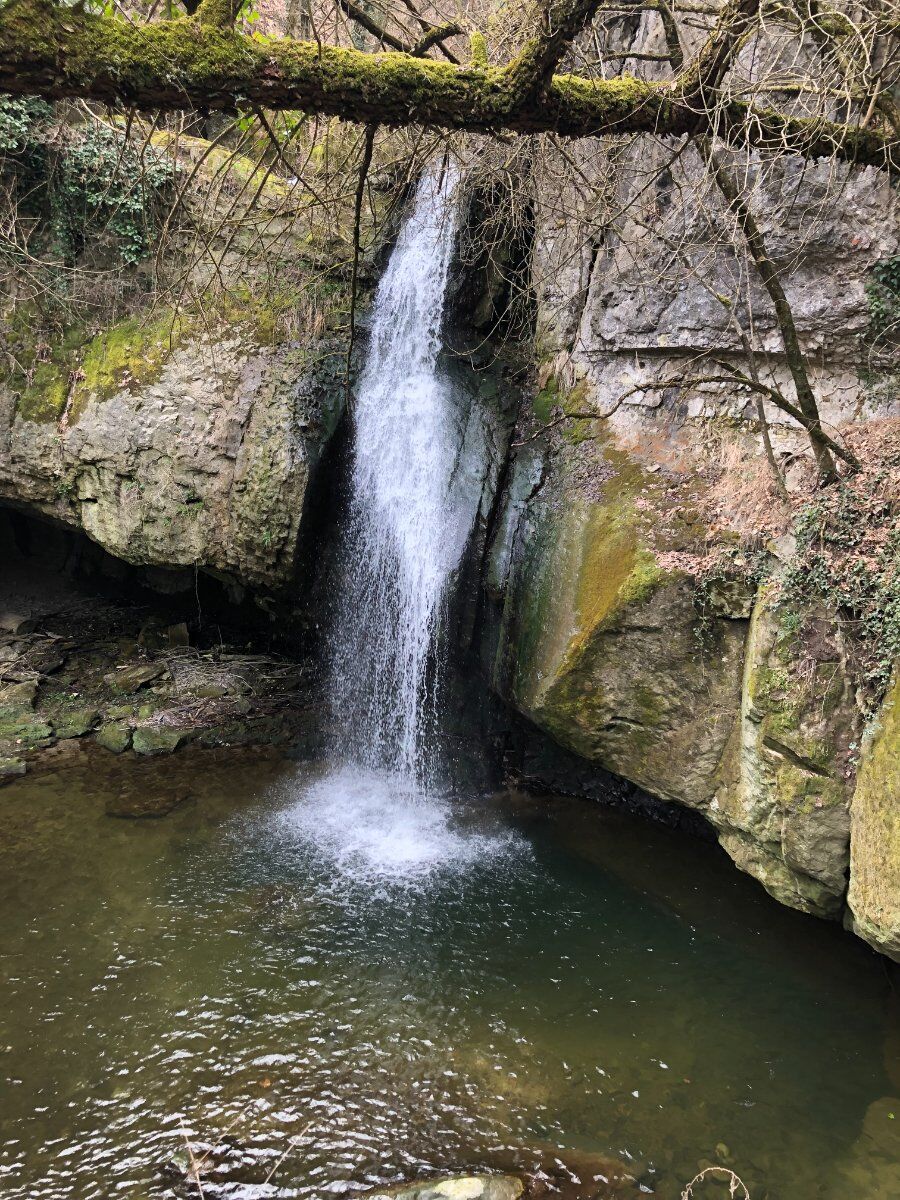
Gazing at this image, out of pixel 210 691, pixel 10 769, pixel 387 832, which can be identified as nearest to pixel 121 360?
pixel 210 691

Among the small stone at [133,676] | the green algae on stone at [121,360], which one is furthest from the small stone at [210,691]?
the green algae on stone at [121,360]

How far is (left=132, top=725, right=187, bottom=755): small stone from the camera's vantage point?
6.94 metres

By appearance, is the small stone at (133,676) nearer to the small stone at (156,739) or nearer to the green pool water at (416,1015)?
the small stone at (156,739)

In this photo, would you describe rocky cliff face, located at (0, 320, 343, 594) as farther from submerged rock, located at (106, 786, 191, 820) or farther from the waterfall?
submerged rock, located at (106, 786, 191, 820)

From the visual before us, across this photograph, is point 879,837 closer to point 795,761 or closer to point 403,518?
point 795,761

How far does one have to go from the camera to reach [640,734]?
488 centimetres

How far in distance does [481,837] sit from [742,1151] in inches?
111

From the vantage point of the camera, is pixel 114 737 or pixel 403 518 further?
pixel 114 737

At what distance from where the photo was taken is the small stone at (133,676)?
795cm

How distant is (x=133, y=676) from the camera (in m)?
8.08

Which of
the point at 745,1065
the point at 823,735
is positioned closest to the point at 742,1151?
the point at 745,1065

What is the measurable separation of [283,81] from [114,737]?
6.15m

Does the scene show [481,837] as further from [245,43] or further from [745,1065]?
[245,43]

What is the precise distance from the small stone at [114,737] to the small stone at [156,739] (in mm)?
84
